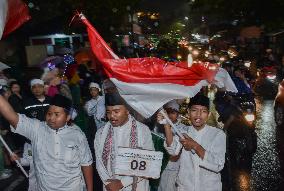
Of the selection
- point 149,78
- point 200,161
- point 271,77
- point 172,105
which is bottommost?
point 271,77

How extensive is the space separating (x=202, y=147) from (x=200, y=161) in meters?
0.16

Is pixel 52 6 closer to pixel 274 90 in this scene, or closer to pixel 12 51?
pixel 12 51

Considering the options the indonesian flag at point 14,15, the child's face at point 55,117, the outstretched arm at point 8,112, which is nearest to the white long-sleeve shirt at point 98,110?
the indonesian flag at point 14,15

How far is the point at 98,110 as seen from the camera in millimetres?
8148

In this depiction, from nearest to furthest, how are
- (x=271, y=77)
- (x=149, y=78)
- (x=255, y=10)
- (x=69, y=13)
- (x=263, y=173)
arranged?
(x=149, y=78) → (x=263, y=173) → (x=271, y=77) → (x=69, y=13) → (x=255, y=10)

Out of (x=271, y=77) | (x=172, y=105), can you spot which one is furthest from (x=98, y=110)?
(x=271, y=77)

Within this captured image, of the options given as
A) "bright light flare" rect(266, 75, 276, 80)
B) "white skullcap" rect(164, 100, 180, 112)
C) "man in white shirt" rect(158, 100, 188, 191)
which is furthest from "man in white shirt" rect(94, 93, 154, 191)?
"bright light flare" rect(266, 75, 276, 80)

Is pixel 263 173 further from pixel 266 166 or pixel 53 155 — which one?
pixel 53 155

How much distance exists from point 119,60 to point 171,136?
0.92 metres

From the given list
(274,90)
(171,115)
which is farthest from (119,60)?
(274,90)

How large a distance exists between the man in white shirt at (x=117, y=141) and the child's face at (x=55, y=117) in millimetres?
450

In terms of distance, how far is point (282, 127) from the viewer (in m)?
11.2

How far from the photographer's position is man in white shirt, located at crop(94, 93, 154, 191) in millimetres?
4301

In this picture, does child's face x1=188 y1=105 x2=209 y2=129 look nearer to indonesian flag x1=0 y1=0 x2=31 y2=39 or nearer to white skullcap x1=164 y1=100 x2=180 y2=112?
white skullcap x1=164 y1=100 x2=180 y2=112
